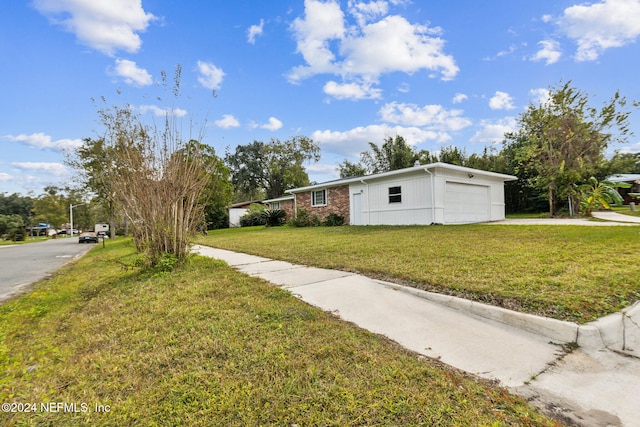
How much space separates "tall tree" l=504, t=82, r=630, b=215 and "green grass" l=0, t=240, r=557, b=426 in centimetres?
1722

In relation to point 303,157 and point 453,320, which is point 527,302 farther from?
point 303,157

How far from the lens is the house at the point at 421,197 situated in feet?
41.6

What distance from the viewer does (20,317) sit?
398cm

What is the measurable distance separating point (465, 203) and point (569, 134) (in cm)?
730

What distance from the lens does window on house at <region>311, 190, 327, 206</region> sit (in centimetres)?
1852

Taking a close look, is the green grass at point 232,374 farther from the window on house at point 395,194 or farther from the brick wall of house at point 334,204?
the brick wall of house at point 334,204

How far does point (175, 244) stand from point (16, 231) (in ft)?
149

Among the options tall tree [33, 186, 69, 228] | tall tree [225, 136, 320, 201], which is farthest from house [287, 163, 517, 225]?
tall tree [33, 186, 69, 228]

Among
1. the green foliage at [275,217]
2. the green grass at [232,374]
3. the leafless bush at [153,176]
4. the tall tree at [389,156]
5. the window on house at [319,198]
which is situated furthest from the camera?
the tall tree at [389,156]

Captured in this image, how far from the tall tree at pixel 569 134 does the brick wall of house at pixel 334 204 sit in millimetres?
10483

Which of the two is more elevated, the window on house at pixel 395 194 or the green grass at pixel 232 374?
the window on house at pixel 395 194

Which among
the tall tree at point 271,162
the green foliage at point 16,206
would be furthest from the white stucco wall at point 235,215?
the green foliage at point 16,206

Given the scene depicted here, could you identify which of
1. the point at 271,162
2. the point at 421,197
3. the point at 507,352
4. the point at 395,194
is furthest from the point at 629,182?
the point at 271,162

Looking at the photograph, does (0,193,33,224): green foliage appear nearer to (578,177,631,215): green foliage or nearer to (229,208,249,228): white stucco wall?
(229,208,249,228): white stucco wall
